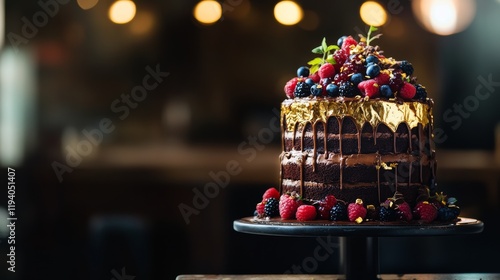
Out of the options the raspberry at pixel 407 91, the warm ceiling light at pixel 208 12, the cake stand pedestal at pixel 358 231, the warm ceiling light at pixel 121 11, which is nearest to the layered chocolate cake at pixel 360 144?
the raspberry at pixel 407 91

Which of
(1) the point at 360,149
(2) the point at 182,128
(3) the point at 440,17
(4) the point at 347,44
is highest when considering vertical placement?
(3) the point at 440,17

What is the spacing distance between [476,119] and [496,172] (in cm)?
36

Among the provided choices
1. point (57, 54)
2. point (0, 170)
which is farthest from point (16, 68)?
point (0, 170)

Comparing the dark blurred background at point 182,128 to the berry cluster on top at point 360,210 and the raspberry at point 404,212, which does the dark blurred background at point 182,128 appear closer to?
the berry cluster on top at point 360,210

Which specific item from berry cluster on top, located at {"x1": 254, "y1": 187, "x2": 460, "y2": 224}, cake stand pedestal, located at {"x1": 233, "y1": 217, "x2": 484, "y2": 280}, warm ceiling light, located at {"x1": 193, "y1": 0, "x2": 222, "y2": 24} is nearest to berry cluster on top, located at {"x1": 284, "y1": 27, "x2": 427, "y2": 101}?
berry cluster on top, located at {"x1": 254, "y1": 187, "x2": 460, "y2": 224}

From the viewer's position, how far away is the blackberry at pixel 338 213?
2.87 meters

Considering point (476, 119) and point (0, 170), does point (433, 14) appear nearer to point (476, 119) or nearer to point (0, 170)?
point (476, 119)

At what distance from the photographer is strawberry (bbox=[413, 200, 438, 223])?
2.88 metres

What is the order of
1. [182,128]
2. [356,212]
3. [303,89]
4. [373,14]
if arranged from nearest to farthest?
[356,212] < [303,89] < [182,128] < [373,14]

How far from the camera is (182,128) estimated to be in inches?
215

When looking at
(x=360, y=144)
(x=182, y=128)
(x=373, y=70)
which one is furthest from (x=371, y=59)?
(x=182, y=128)

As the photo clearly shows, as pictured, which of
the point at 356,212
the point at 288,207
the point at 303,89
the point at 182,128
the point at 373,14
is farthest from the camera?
the point at 373,14

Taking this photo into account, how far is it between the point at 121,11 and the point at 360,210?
3128 mm

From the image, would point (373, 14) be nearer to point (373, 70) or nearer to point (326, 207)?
point (373, 70)
